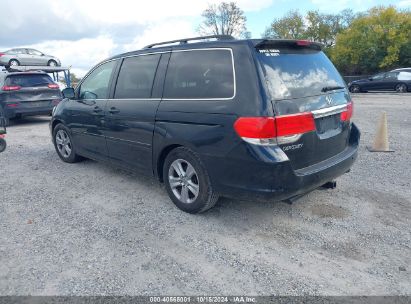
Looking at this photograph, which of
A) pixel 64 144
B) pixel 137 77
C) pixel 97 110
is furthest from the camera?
pixel 64 144

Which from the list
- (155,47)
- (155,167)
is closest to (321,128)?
(155,167)

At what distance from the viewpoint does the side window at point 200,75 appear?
3239mm

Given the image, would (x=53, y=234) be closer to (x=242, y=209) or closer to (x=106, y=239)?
(x=106, y=239)

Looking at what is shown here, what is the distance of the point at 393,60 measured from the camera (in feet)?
107

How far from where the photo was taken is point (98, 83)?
5.00 m

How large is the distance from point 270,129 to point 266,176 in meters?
0.43

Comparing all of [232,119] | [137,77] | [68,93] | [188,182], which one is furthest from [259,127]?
[68,93]

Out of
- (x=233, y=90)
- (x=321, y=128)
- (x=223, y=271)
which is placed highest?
(x=233, y=90)

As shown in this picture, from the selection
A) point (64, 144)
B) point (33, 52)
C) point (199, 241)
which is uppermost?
point (33, 52)

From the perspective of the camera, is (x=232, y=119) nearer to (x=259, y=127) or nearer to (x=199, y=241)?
(x=259, y=127)

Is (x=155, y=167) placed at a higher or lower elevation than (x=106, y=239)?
higher

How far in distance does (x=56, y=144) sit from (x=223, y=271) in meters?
4.65

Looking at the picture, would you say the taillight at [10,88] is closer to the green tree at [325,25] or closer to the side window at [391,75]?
the side window at [391,75]

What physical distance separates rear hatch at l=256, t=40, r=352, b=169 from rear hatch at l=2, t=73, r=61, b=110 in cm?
896
